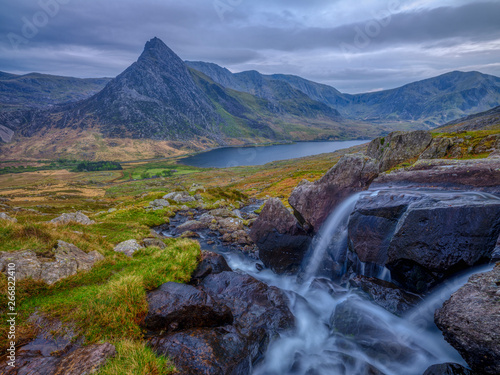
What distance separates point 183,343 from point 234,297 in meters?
4.65

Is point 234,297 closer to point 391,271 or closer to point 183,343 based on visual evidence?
point 183,343

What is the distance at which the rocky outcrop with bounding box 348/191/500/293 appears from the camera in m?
11.0

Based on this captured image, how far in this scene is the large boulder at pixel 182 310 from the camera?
946 centimetres

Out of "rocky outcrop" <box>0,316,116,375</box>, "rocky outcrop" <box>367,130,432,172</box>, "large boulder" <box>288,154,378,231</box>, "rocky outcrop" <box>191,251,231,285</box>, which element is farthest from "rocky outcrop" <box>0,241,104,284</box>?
"rocky outcrop" <box>367,130,432,172</box>

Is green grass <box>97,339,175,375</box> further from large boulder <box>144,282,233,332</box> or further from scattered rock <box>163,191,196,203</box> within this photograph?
scattered rock <box>163,191,196,203</box>

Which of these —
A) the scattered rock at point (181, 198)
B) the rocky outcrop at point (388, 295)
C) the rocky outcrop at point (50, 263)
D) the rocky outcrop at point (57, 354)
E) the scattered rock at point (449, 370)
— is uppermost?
the rocky outcrop at point (50, 263)

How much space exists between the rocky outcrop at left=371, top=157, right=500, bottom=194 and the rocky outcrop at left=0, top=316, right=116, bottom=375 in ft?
68.2

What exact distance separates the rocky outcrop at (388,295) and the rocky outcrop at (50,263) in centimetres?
1632

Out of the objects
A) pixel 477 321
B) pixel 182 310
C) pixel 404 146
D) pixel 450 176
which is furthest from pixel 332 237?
pixel 404 146

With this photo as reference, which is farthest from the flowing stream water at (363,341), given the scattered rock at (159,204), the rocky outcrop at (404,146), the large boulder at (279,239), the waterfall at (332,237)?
the scattered rock at (159,204)

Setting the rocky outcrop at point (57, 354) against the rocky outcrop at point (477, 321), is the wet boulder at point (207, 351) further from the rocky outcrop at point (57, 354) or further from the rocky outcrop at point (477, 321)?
the rocky outcrop at point (477, 321)

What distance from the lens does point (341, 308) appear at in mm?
13508

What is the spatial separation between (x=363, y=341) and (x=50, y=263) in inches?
623

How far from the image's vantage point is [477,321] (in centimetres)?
743
